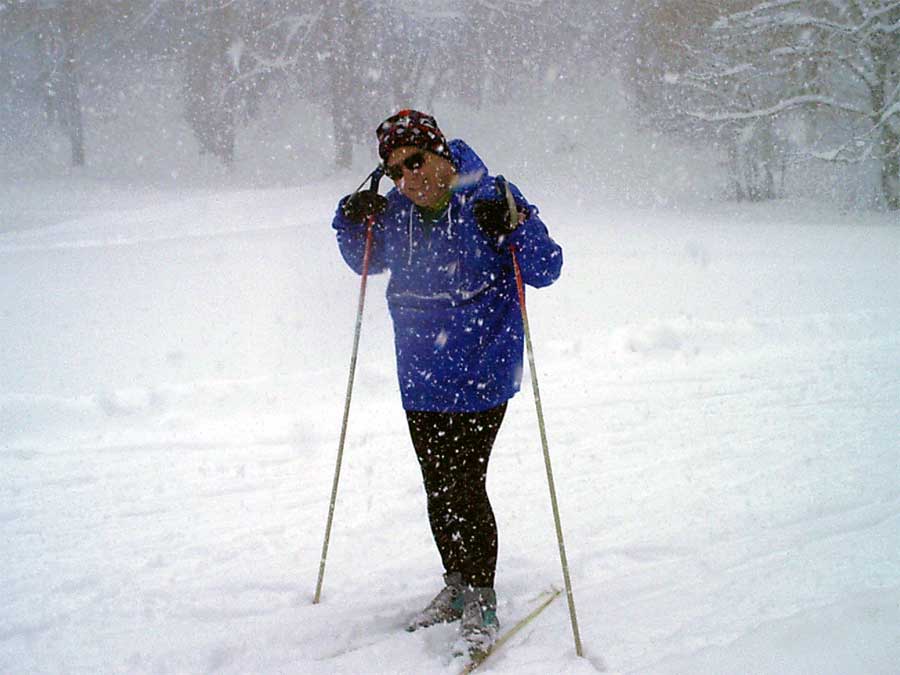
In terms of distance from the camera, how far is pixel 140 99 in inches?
1254

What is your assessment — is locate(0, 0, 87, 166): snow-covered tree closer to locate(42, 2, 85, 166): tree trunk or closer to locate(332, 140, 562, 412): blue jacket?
locate(42, 2, 85, 166): tree trunk

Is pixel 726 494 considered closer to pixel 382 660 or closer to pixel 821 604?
pixel 821 604

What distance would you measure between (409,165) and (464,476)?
3.74 ft

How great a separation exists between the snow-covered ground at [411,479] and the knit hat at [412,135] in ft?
5.95

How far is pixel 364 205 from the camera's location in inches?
112

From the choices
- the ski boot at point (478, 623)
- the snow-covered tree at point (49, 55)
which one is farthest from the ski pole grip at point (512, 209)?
the snow-covered tree at point (49, 55)

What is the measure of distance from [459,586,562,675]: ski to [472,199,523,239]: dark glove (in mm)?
1502

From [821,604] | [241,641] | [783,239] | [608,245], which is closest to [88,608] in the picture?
[241,641]

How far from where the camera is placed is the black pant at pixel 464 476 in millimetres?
2793

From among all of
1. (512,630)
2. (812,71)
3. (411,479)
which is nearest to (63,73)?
(812,71)

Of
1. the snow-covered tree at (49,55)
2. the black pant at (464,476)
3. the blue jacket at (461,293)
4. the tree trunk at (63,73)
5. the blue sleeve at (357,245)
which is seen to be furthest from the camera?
the tree trunk at (63,73)

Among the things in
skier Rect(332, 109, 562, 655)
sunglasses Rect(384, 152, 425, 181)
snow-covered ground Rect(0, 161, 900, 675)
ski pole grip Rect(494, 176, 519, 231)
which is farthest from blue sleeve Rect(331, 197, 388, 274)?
snow-covered ground Rect(0, 161, 900, 675)

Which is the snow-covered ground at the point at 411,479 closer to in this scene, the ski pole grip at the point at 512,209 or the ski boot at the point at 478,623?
the ski boot at the point at 478,623

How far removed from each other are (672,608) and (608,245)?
362 inches
